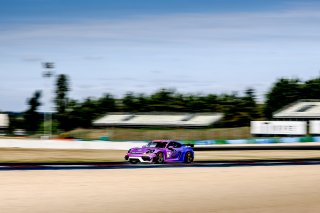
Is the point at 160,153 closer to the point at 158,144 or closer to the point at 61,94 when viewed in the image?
the point at 158,144

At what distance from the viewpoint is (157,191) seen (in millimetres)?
17875

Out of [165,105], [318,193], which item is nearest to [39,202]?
[318,193]

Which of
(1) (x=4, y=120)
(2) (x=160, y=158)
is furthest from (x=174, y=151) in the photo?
(1) (x=4, y=120)

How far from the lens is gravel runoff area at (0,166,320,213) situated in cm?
1479

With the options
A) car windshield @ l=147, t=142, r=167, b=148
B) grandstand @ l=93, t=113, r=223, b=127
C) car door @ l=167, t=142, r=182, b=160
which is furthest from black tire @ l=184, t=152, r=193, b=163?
grandstand @ l=93, t=113, r=223, b=127

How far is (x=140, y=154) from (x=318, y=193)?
41.4 feet

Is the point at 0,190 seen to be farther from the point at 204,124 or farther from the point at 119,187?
the point at 204,124

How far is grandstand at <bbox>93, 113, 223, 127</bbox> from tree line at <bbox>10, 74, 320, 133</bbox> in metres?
14.3

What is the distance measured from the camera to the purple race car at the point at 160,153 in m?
29.8

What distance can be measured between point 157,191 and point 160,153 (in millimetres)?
12173

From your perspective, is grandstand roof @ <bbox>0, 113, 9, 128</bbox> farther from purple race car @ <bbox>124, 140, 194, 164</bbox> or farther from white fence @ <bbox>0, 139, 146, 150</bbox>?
purple race car @ <bbox>124, 140, 194, 164</bbox>

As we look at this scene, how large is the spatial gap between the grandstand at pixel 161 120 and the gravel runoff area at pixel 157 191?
71.1 m

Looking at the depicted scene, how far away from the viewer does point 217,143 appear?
6931 cm

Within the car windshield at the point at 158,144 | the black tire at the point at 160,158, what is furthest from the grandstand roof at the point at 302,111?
the black tire at the point at 160,158
